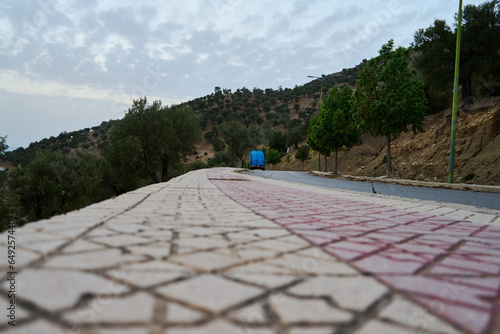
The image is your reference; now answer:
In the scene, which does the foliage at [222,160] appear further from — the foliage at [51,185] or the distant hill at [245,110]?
the foliage at [51,185]

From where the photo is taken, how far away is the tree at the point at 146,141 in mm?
24156

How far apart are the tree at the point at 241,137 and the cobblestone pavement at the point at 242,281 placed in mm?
44373

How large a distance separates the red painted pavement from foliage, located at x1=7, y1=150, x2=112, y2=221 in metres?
23.0

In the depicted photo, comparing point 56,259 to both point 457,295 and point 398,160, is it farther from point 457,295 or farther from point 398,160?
point 398,160

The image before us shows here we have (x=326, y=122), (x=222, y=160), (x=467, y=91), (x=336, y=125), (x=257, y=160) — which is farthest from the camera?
(x=222, y=160)

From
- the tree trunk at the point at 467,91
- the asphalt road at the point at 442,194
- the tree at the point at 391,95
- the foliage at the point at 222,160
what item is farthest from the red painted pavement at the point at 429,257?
the foliage at the point at 222,160

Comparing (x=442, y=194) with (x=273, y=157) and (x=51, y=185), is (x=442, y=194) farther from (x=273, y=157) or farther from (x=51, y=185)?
(x=273, y=157)

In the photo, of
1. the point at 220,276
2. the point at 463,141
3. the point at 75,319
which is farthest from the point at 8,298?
the point at 463,141

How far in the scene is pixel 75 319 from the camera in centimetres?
105

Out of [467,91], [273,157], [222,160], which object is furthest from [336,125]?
[222,160]

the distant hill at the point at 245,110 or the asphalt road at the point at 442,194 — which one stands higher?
the distant hill at the point at 245,110

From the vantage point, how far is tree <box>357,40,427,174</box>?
19.0 meters

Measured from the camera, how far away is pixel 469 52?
21234mm

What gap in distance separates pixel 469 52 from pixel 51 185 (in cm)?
3116
